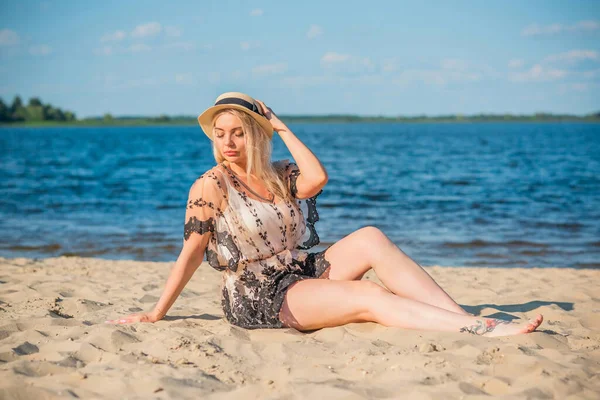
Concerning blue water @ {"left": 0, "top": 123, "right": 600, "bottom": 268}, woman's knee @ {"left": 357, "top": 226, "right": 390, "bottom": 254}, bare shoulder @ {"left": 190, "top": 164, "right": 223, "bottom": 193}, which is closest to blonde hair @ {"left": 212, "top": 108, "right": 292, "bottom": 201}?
bare shoulder @ {"left": 190, "top": 164, "right": 223, "bottom": 193}

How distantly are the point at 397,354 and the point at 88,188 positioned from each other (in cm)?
1567

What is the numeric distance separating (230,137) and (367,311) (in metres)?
1.40

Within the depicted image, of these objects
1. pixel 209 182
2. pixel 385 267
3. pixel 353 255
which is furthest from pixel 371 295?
pixel 209 182

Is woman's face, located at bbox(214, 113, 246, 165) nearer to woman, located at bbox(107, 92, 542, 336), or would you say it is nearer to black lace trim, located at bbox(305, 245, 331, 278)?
woman, located at bbox(107, 92, 542, 336)

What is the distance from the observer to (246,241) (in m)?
4.00

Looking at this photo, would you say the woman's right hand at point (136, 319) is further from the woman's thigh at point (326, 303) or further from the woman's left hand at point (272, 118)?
the woman's left hand at point (272, 118)

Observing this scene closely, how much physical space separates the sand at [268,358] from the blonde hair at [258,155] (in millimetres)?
944

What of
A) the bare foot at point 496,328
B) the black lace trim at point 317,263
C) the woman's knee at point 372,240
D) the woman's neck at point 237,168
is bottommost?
the bare foot at point 496,328

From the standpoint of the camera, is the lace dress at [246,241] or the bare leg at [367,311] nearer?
the bare leg at [367,311]

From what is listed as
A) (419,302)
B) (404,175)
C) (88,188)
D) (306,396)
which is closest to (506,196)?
(404,175)

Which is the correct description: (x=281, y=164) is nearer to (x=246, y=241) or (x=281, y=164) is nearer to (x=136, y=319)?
(x=246, y=241)

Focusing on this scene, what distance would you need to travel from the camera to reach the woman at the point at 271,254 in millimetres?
3867

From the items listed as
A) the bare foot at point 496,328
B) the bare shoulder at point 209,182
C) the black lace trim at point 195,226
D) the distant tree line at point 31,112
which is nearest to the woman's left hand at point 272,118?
the bare shoulder at point 209,182

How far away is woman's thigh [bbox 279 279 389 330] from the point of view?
3834 mm
